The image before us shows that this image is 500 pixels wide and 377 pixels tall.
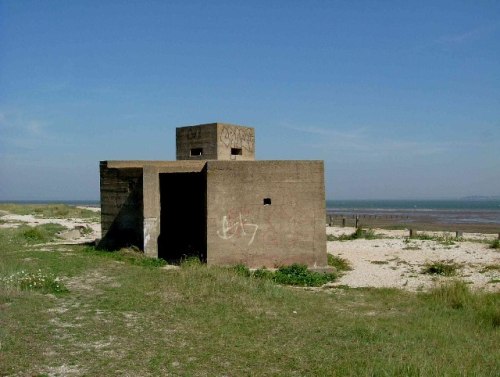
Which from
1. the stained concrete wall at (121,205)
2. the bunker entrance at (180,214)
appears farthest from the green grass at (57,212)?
the stained concrete wall at (121,205)

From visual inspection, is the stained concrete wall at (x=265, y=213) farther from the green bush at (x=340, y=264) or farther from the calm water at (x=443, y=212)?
the calm water at (x=443, y=212)

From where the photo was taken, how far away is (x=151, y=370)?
231 inches

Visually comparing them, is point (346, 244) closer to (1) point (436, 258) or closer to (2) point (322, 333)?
(1) point (436, 258)

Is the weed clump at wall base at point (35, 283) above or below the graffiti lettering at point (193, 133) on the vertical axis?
below

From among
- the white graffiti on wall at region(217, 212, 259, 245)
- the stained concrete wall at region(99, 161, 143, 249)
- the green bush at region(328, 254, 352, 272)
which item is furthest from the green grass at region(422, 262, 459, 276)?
the stained concrete wall at region(99, 161, 143, 249)

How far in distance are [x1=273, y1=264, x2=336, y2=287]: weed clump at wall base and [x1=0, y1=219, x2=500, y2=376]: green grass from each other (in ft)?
2.61

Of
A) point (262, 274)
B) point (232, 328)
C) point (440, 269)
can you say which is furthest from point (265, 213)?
point (232, 328)

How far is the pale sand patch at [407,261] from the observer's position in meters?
13.2

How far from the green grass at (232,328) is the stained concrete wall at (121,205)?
12.7ft

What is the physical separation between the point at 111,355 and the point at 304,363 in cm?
244

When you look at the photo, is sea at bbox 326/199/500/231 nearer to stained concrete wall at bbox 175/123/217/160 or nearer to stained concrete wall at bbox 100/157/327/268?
stained concrete wall at bbox 175/123/217/160

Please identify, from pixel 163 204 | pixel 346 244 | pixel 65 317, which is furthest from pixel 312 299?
pixel 346 244

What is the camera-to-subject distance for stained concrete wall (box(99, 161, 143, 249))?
51.0 feet

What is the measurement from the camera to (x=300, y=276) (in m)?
12.8
